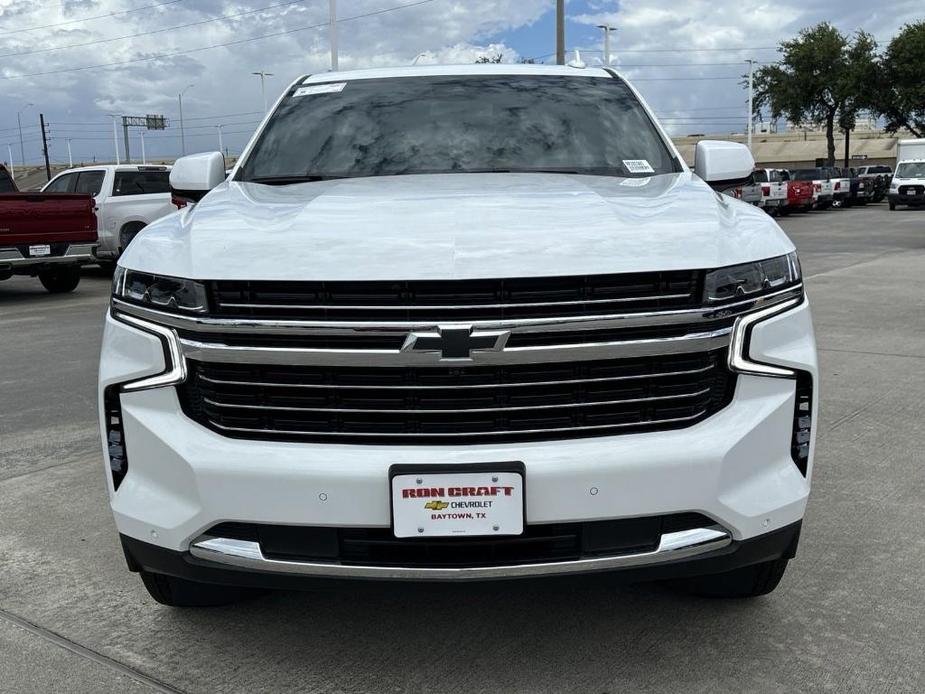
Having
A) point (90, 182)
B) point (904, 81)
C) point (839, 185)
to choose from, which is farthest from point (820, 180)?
point (90, 182)

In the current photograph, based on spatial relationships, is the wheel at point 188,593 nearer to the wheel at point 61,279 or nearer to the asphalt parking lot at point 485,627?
the asphalt parking lot at point 485,627

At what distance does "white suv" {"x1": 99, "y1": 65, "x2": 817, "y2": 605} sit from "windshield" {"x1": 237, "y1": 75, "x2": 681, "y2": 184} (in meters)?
1.15

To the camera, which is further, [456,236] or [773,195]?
[773,195]

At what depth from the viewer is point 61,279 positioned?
1456cm

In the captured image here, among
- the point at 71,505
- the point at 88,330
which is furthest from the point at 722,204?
the point at 88,330

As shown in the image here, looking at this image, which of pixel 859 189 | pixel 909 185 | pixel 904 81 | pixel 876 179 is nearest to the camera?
pixel 909 185

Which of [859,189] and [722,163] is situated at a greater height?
[722,163]

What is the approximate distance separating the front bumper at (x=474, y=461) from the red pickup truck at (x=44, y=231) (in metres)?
A: 11.6

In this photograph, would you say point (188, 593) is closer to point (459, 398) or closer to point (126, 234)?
point (459, 398)

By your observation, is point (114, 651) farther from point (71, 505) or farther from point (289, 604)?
point (71, 505)

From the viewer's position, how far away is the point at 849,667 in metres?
2.82

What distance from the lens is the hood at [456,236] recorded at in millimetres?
2426

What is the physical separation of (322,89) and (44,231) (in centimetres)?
1032

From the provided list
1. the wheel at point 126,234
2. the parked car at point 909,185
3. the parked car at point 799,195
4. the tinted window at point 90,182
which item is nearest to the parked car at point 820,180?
the parked car at point 799,195
